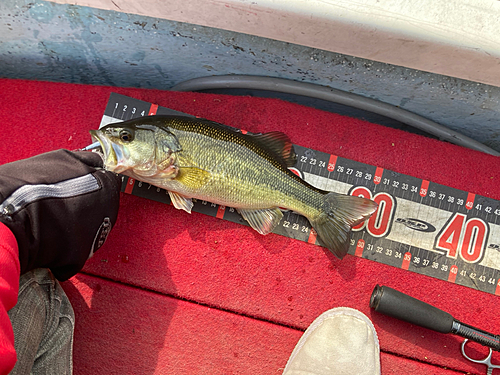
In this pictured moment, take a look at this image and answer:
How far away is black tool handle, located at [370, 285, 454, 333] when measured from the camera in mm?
2041

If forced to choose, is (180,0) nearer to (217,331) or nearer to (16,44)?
(16,44)

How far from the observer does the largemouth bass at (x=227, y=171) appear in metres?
1.89

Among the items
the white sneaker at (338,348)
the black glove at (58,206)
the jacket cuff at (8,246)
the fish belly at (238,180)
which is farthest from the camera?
the white sneaker at (338,348)

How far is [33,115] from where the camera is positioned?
2.28m

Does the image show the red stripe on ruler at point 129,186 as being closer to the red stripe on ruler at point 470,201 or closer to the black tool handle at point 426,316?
the black tool handle at point 426,316

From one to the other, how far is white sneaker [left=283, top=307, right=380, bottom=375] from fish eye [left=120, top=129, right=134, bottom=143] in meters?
1.52

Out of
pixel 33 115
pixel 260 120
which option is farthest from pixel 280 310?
pixel 33 115

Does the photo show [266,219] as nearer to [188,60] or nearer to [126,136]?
[126,136]

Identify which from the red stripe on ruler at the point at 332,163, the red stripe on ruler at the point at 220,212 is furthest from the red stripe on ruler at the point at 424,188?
the red stripe on ruler at the point at 220,212

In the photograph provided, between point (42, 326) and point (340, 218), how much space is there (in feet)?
5.54

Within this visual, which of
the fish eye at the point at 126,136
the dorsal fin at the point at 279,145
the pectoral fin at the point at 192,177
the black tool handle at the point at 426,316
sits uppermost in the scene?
A: the dorsal fin at the point at 279,145

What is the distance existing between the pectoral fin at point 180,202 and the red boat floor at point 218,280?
15 cm

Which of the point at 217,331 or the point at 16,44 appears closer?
the point at 16,44

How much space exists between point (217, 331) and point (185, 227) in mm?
664
